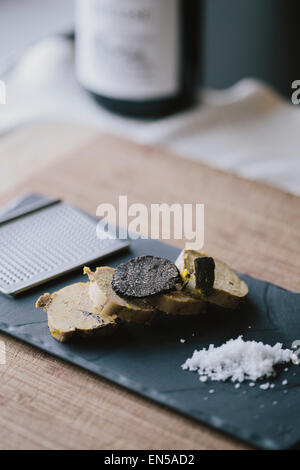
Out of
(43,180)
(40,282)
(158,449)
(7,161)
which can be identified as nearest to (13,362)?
(40,282)

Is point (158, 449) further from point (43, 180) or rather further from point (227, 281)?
point (43, 180)

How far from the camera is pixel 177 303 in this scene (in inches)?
40.6

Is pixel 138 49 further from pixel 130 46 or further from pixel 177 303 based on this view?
pixel 177 303

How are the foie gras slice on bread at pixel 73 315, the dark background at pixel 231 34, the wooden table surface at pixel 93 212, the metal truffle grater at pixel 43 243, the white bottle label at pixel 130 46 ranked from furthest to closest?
the dark background at pixel 231 34, the white bottle label at pixel 130 46, the metal truffle grater at pixel 43 243, the foie gras slice on bread at pixel 73 315, the wooden table surface at pixel 93 212

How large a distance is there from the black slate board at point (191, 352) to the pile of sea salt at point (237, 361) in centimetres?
2

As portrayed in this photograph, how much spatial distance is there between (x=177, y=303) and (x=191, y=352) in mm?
83

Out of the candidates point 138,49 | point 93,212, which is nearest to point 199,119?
point 138,49

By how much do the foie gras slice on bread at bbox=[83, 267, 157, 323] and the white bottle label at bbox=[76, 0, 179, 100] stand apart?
85 centimetres

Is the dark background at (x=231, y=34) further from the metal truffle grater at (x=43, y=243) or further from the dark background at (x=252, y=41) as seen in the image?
the metal truffle grater at (x=43, y=243)

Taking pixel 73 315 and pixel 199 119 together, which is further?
pixel 199 119

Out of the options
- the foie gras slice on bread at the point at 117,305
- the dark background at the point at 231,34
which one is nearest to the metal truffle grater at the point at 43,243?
the foie gras slice on bread at the point at 117,305

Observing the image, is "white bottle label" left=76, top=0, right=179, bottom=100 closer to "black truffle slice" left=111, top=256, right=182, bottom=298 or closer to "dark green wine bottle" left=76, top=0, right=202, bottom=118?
"dark green wine bottle" left=76, top=0, right=202, bottom=118

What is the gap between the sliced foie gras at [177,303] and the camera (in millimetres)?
1024

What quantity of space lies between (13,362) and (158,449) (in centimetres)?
28
